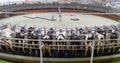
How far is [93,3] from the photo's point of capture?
28797mm

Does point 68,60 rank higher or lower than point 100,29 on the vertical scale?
lower

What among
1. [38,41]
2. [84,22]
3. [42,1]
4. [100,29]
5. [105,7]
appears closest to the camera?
[38,41]

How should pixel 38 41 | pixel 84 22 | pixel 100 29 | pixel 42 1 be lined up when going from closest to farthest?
pixel 38 41 → pixel 100 29 → pixel 84 22 → pixel 42 1

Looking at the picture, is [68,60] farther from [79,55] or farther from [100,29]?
[100,29]

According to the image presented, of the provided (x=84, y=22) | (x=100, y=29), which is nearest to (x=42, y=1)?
(x=84, y=22)

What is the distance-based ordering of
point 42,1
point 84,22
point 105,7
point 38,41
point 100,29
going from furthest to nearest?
point 42,1 → point 105,7 → point 84,22 → point 100,29 → point 38,41

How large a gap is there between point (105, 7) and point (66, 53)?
16.3m

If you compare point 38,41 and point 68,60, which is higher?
point 38,41

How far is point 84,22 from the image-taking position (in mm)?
19359

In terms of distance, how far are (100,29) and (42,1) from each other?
17.3 m

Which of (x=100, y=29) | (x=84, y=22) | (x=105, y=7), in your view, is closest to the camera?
(x=100, y=29)

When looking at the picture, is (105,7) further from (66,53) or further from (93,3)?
(66,53)

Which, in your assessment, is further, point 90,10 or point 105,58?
point 90,10

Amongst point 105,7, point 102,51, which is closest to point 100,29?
point 102,51
